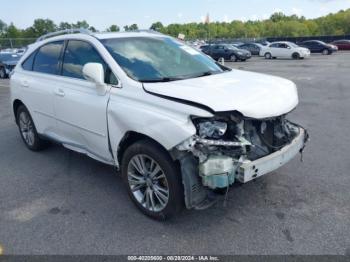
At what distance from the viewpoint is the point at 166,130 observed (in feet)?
10.2

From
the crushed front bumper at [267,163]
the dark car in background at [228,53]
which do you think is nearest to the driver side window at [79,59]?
the crushed front bumper at [267,163]

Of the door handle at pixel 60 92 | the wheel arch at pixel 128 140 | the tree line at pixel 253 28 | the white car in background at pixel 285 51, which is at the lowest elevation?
the white car in background at pixel 285 51

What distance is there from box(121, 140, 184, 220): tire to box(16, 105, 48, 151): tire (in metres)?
2.46

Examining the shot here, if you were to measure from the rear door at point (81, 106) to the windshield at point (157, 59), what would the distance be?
0.23 metres

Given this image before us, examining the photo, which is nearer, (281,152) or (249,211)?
(281,152)

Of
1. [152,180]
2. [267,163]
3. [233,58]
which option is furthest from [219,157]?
[233,58]

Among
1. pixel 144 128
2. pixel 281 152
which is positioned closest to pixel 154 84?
pixel 144 128

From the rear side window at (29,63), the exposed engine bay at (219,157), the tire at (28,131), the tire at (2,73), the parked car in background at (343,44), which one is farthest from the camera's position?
the parked car in background at (343,44)

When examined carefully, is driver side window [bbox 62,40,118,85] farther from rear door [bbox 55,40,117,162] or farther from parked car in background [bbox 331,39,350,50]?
parked car in background [bbox 331,39,350,50]

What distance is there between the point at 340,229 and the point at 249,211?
2.89 ft

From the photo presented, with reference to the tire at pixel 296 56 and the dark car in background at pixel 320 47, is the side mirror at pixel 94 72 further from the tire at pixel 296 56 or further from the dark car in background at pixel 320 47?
the dark car in background at pixel 320 47

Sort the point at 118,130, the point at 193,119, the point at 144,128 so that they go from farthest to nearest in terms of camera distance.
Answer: the point at 118,130 → the point at 144,128 → the point at 193,119

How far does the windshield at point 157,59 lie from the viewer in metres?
3.78

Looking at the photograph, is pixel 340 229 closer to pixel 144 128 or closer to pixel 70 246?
pixel 144 128
